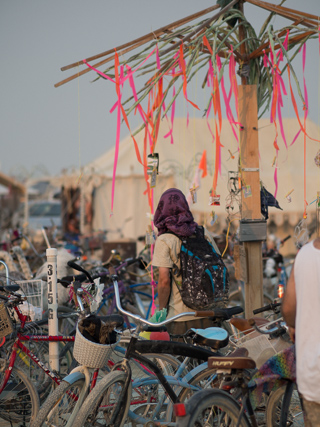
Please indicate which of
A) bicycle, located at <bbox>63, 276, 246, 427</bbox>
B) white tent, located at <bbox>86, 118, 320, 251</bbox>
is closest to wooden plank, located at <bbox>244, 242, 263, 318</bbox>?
bicycle, located at <bbox>63, 276, 246, 427</bbox>

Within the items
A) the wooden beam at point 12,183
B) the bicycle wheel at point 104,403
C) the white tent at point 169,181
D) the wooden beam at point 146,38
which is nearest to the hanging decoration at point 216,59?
the wooden beam at point 146,38

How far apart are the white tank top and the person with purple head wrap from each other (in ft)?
5.15

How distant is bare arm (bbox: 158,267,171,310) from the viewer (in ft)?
13.3

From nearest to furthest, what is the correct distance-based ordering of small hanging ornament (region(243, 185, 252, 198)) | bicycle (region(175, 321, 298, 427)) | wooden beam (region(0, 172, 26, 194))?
bicycle (region(175, 321, 298, 427)), small hanging ornament (region(243, 185, 252, 198)), wooden beam (region(0, 172, 26, 194))

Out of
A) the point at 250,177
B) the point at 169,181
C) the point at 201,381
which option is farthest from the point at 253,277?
the point at 169,181

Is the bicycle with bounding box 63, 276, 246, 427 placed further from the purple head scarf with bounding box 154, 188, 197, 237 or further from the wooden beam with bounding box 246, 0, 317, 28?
the wooden beam with bounding box 246, 0, 317, 28

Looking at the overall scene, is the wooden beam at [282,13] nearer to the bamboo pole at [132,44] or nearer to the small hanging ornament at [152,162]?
the bamboo pole at [132,44]

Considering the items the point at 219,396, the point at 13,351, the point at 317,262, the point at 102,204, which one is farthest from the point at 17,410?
the point at 102,204

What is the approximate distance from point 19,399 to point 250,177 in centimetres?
268

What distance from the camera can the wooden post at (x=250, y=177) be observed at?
17.2 ft

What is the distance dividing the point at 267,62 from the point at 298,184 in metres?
12.9

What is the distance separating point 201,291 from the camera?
4008 mm

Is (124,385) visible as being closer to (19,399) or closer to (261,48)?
(19,399)

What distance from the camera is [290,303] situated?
2.63 meters
